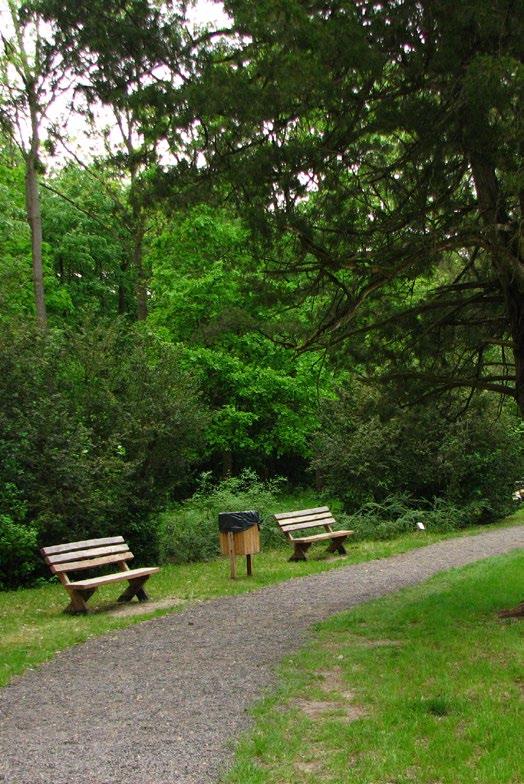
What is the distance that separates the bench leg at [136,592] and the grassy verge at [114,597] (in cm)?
16

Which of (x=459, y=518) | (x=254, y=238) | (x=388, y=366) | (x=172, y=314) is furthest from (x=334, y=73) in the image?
(x=172, y=314)

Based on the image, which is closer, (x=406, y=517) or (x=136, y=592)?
(x=136, y=592)

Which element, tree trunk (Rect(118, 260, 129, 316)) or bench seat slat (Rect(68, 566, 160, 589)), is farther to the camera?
tree trunk (Rect(118, 260, 129, 316))

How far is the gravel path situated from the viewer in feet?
14.3

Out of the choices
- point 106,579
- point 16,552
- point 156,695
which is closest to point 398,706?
point 156,695

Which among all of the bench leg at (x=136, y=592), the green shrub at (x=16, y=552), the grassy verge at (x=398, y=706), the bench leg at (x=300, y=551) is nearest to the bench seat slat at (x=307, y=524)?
the bench leg at (x=300, y=551)

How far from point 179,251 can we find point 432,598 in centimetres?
1616

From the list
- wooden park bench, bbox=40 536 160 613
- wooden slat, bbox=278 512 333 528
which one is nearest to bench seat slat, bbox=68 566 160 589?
wooden park bench, bbox=40 536 160 613

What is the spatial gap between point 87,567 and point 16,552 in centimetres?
275

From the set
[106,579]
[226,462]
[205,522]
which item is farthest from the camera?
[226,462]

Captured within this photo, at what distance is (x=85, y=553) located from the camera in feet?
33.3

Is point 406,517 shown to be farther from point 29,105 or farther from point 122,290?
point 122,290

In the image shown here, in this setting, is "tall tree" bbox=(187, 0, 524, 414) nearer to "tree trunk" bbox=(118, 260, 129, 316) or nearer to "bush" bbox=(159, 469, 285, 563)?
"bush" bbox=(159, 469, 285, 563)

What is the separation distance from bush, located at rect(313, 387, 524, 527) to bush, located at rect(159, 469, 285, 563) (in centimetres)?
214
